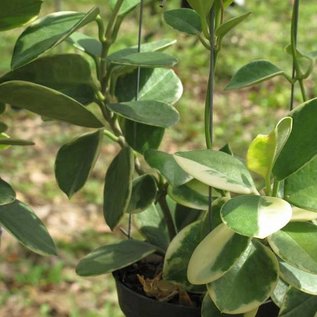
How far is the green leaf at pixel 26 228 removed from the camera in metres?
0.80

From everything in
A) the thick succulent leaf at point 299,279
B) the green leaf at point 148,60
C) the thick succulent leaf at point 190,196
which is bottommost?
the thick succulent leaf at point 299,279

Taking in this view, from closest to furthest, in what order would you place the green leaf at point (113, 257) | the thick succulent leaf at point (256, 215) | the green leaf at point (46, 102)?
the thick succulent leaf at point (256, 215) < the green leaf at point (46, 102) < the green leaf at point (113, 257)

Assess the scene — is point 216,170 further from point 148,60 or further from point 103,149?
point 103,149

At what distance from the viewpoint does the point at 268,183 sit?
28.7 inches

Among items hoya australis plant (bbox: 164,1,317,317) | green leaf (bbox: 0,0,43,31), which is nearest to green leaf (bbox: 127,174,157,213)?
hoya australis plant (bbox: 164,1,317,317)

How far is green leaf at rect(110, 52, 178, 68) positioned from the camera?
768mm

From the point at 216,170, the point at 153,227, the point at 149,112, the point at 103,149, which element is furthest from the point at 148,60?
the point at 103,149

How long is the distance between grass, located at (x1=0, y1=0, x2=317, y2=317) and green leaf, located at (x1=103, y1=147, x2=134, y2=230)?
856 millimetres

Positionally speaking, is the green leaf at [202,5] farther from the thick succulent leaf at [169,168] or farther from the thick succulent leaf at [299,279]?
the thick succulent leaf at [299,279]

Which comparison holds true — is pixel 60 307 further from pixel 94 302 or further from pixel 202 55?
pixel 202 55

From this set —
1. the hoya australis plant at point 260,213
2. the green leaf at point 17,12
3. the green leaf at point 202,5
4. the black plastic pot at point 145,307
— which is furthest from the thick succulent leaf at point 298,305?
the green leaf at point 17,12

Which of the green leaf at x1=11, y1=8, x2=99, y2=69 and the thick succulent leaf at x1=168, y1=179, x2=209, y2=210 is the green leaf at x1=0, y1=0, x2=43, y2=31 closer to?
the green leaf at x1=11, y1=8, x2=99, y2=69

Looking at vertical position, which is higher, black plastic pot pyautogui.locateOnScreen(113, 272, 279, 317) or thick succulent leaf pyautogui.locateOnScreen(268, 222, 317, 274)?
thick succulent leaf pyautogui.locateOnScreen(268, 222, 317, 274)

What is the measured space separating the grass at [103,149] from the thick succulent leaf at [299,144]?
0.98 metres
